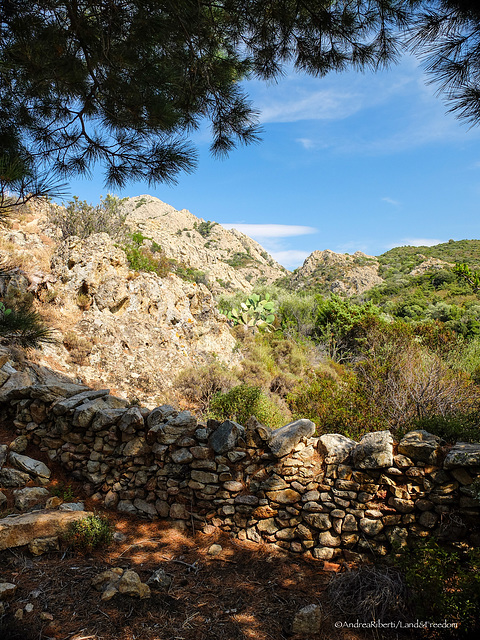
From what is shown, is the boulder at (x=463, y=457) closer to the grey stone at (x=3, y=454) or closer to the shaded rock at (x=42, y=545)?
the shaded rock at (x=42, y=545)

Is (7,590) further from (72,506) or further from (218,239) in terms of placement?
(218,239)

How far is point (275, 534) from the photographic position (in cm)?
335

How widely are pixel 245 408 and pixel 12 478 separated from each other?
326 centimetres

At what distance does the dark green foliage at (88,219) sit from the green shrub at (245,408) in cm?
671

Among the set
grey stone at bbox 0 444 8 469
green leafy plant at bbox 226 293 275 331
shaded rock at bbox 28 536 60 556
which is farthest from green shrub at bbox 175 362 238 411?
green leafy plant at bbox 226 293 275 331

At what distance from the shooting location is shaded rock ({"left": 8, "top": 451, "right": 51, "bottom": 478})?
13.2ft

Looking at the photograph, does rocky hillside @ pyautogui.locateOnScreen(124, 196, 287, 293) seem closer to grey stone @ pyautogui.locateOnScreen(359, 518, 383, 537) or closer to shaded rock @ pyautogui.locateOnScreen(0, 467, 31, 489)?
shaded rock @ pyautogui.locateOnScreen(0, 467, 31, 489)

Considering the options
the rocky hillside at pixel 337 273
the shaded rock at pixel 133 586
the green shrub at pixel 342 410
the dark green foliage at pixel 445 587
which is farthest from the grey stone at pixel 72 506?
the rocky hillside at pixel 337 273

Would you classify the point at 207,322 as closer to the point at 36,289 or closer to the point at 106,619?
the point at 36,289

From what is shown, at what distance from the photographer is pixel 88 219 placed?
35.3ft

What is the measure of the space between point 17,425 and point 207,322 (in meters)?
5.92

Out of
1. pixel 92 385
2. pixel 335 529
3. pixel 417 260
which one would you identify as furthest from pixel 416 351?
pixel 417 260

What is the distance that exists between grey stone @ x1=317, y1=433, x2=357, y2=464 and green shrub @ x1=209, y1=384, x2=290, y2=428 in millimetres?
2388

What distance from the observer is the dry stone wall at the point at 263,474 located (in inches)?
115
